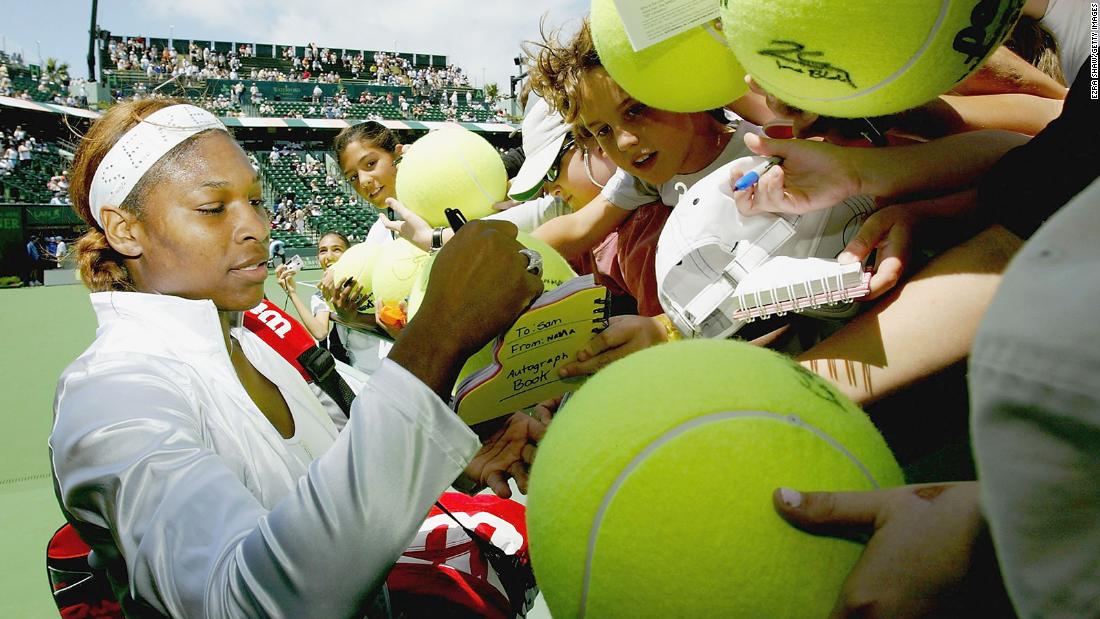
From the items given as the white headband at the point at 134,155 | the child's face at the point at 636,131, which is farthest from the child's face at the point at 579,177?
the white headband at the point at 134,155

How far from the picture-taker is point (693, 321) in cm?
90

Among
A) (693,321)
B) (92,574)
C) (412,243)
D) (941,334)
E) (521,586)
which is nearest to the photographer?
(941,334)

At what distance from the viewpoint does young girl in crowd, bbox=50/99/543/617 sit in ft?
2.79

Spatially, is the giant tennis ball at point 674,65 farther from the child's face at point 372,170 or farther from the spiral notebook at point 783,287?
the child's face at point 372,170

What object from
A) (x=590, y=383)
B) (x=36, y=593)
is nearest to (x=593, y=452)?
(x=590, y=383)

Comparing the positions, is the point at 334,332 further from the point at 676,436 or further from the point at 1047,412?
the point at 1047,412

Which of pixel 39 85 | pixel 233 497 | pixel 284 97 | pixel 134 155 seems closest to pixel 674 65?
pixel 233 497

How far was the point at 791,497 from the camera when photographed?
59 centimetres

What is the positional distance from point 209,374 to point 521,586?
78cm

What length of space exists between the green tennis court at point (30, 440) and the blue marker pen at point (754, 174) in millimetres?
2845

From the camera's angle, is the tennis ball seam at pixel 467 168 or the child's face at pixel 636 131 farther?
the tennis ball seam at pixel 467 168

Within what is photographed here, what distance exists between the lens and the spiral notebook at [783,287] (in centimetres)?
79

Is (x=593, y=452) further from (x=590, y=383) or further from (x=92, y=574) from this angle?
(x=92, y=574)
